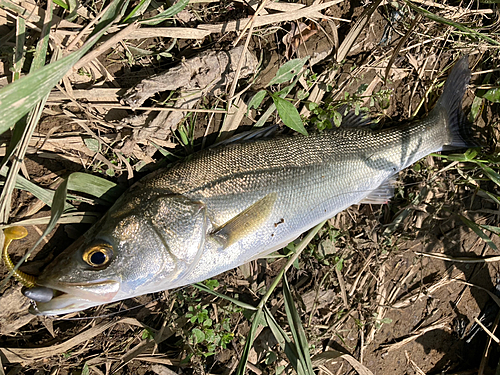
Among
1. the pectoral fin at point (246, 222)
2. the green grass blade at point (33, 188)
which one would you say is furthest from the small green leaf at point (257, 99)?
the green grass blade at point (33, 188)

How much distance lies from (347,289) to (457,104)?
2218 mm

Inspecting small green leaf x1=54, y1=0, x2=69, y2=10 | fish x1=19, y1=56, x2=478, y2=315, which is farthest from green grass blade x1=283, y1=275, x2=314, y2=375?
small green leaf x1=54, y1=0, x2=69, y2=10

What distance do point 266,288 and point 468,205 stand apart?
8.25 ft

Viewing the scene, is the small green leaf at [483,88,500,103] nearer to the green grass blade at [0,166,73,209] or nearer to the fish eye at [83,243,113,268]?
the fish eye at [83,243,113,268]

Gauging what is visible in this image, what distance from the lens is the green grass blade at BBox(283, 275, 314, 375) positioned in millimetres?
2857

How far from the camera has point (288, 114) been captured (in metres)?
2.92

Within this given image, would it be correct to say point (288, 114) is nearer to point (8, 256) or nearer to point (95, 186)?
point (95, 186)

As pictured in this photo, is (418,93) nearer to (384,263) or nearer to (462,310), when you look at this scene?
(384,263)

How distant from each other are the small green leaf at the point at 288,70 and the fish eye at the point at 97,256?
199 cm

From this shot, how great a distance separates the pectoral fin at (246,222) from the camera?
253cm

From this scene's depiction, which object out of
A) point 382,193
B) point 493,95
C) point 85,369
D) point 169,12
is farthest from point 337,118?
point 85,369

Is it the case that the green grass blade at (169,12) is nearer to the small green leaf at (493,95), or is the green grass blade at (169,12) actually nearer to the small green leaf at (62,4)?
the small green leaf at (62,4)

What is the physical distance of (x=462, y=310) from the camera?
12.8ft

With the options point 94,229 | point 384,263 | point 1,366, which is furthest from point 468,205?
point 1,366
